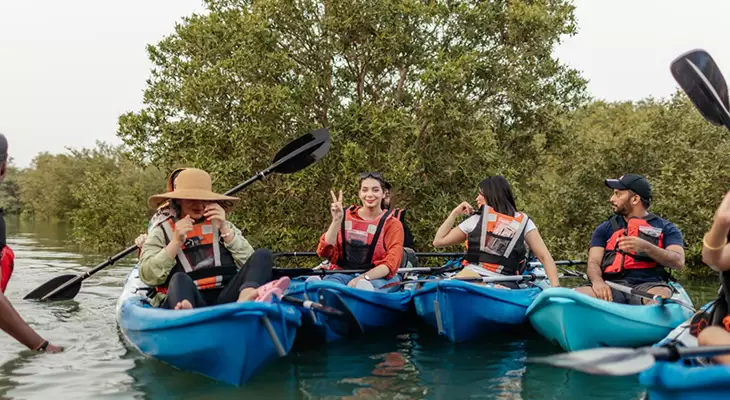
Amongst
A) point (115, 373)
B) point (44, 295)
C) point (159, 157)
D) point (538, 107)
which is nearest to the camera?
point (115, 373)

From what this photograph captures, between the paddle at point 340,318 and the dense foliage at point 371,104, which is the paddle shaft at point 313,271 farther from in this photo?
the dense foliage at point 371,104

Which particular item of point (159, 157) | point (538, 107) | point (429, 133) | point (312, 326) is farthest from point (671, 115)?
point (312, 326)

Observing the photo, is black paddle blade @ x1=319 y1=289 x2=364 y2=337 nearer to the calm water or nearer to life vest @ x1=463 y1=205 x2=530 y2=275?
the calm water

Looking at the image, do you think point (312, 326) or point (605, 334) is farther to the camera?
point (312, 326)

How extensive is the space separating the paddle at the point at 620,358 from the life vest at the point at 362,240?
3495 mm

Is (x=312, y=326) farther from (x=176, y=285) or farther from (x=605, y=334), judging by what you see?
(x=605, y=334)

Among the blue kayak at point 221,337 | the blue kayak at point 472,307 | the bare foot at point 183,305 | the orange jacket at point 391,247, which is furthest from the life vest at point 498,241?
the bare foot at point 183,305

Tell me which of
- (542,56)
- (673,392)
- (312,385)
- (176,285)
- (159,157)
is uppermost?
(542,56)

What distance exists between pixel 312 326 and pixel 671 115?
11.5 metres

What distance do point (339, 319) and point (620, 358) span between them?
10.1 ft

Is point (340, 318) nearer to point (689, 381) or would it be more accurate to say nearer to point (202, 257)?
point (202, 257)

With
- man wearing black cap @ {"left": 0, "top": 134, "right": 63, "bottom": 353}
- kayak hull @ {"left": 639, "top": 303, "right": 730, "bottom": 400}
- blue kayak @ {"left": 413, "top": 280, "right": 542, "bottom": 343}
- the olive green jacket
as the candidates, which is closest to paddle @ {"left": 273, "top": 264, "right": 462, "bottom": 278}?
blue kayak @ {"left": 413, "top": 280, "right": 542, "bottom": 343}

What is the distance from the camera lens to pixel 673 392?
2.81 metres

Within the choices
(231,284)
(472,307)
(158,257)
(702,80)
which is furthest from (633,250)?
(158,257)
